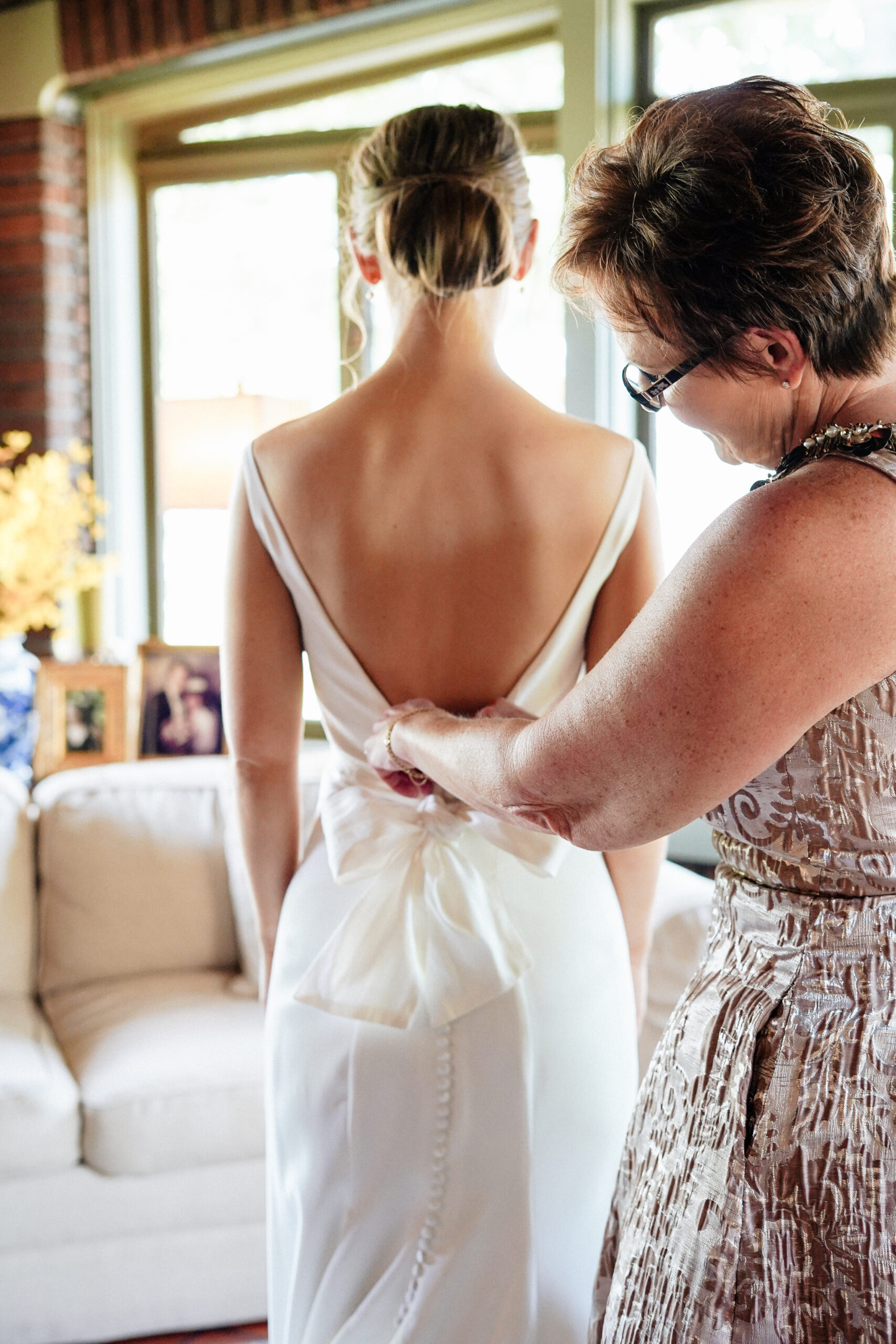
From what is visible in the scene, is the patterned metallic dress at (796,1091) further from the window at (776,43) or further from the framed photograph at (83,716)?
the framed photograph at (83,716)

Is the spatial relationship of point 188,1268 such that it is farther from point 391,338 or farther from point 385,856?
point 391,338

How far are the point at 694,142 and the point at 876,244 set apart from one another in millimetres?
134

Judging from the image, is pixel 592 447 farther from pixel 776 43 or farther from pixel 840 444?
pixel 776 43

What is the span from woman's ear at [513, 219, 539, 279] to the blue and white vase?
237 centimetres

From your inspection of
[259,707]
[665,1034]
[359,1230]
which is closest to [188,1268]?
[359,1230]

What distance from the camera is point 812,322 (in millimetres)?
787

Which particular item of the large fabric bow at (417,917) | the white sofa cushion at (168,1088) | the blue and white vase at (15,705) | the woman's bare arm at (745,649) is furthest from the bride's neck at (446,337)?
the blue and white vase at (15,705)

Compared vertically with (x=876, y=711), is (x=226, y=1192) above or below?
below

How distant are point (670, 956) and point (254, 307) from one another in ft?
9.58

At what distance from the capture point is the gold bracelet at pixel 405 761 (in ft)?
3.83

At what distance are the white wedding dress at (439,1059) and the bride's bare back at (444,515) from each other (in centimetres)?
3

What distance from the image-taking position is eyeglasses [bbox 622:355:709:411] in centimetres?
84

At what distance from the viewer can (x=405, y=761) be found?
1.20 m

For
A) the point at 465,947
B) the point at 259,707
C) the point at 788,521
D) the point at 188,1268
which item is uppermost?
the point at 788,521
